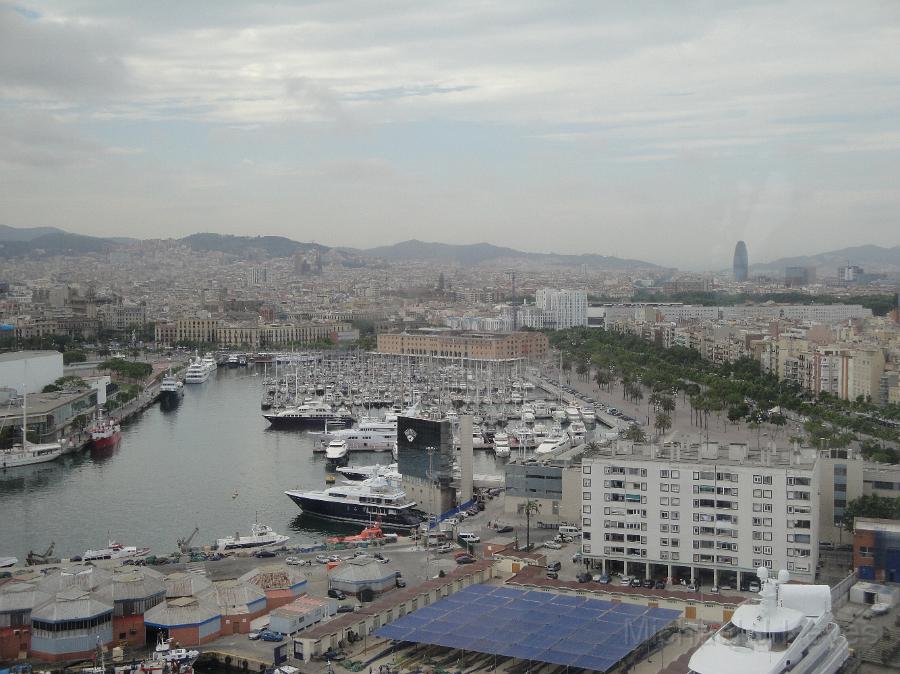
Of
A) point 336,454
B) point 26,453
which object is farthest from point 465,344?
point 26,453

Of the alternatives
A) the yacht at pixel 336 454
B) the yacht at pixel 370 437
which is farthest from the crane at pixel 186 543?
the yacht at pixel 370 437

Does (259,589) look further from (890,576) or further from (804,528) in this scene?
(890,576)

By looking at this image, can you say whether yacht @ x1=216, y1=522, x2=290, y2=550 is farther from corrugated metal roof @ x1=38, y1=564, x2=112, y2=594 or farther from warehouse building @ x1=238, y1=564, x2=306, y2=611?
corrugated metal roof @ x1=38, y1=564, x2=112, y2=594

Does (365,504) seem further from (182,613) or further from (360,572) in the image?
(182,613)

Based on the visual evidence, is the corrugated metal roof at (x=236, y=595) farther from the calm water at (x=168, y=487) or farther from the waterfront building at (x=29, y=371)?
the waterfront building at (x=29, y=371)

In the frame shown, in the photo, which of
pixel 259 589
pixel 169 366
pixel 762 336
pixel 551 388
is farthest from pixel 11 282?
pixel 259 589

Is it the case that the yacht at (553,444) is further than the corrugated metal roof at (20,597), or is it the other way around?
the yacht at (553,444)

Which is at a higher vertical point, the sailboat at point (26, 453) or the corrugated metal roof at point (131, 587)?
the corrugated metal roof at point (131, 587)
